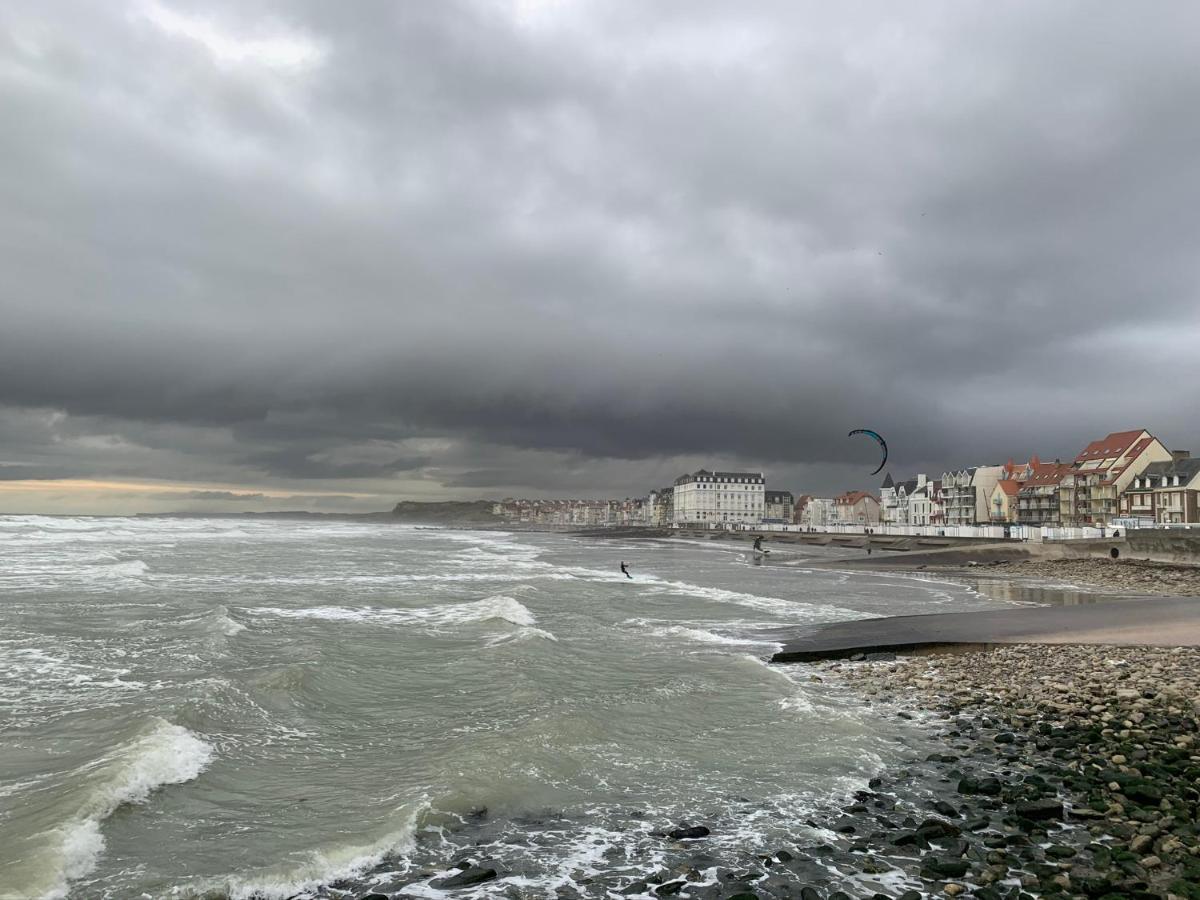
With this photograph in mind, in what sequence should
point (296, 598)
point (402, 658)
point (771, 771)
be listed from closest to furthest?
point (771, 771)
point (402, 658)
point (296, 598)

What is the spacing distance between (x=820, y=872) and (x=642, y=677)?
25.7 ft

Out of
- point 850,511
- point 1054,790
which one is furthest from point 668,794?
point 850,511

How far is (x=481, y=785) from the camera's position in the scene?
27.7 feet

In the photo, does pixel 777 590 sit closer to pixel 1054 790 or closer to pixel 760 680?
pixel 760 680

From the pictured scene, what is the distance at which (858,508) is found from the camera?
171 meters

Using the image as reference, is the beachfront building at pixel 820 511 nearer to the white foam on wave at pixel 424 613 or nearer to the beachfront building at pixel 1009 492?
the beachfront building at pixel 1009 492

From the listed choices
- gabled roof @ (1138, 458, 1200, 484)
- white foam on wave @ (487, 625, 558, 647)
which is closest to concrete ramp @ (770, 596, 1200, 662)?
white foam on wave @ (487, 625, 558, 647)

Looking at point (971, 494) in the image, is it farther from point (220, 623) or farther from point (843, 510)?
point (220, 623)

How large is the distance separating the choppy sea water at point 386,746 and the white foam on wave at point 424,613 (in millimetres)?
A: 350

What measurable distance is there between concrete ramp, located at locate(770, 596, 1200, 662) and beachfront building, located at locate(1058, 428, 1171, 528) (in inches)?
3012

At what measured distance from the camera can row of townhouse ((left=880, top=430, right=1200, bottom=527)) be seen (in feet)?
246

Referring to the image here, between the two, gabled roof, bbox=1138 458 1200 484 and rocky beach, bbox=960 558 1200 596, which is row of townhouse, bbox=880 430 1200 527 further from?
rocky beach, bbox=960 558 1200 596

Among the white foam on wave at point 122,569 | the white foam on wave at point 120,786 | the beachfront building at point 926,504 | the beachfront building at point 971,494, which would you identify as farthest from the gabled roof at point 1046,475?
the white foam on wave at point 120,786

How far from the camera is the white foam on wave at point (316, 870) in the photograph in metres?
6.06
